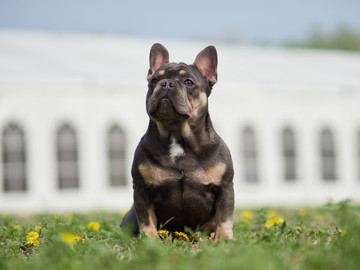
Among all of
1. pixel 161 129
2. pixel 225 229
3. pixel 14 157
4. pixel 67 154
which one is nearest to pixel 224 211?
pixel 225 229

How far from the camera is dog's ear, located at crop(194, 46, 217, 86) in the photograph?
15.0ft

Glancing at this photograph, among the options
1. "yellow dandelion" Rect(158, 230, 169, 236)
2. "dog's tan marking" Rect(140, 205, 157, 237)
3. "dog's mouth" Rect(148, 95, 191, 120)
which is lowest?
"yellow dandelion" Rect(158, 230, 169, 236)

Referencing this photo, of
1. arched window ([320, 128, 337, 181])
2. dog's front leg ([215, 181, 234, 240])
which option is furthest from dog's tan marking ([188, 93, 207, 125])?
arched window ([320, 128, 337, 181])

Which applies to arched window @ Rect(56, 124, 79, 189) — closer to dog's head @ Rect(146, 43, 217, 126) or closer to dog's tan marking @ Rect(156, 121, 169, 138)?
dog's head @ Rect(146, 43, 217, 126)

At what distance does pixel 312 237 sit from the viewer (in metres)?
4.19

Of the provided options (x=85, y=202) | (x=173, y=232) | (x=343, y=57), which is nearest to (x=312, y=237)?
(x=173, y=232)

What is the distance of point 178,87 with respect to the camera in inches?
166

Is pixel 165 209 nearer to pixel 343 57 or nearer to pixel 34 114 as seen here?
pixel 34 114

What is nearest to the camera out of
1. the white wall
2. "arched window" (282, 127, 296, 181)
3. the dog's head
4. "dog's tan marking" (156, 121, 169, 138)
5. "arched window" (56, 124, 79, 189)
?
the dog's head

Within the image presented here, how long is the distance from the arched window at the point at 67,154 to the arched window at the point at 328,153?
1044cm

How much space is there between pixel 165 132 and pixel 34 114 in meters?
15.1

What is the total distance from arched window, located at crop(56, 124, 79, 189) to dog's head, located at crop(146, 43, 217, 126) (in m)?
14.8

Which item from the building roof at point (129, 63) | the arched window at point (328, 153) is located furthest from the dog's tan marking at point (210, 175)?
the arched window at point (328, 153)

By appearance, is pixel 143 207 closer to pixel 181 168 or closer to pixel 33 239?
pixel 181 168
